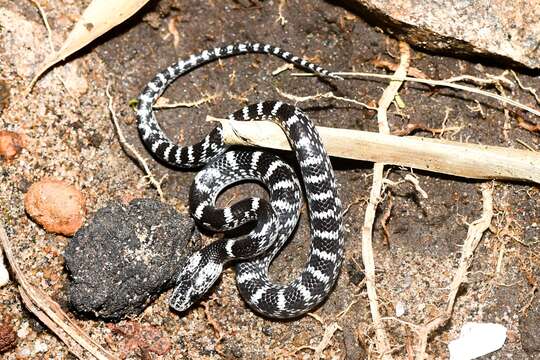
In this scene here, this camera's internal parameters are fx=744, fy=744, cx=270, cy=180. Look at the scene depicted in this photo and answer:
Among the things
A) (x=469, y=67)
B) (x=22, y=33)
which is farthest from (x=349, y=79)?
(x=22, y=33)

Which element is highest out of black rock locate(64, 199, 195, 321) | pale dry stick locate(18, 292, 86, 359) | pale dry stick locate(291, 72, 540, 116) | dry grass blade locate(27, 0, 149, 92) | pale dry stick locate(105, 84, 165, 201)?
dry grass blade locate(27, 0, 149, 92)

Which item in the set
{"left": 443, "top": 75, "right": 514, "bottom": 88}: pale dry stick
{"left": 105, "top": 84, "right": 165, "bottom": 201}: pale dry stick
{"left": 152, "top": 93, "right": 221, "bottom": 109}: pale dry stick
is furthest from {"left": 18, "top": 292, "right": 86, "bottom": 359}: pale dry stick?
{"left": 443, "top": 75, "right": 514, "bottom": 88}: pale dry stick

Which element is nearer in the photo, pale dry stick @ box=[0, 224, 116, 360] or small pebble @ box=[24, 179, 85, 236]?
pale dry stick @ box=[0, 224, 116, 360]

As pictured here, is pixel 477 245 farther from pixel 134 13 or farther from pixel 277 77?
pixel 134 13

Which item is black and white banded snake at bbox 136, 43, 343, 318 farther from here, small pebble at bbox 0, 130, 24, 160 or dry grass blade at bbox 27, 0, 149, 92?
small pebble at bbox 0, 130, 24, 160

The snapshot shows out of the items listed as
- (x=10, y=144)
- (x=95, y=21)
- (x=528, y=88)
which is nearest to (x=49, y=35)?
(x=95, y=21)

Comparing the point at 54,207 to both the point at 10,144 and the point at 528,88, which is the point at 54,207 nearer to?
the point at 10,144

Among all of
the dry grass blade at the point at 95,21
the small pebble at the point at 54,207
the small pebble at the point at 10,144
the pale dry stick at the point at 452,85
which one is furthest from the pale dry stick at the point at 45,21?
the pale dry stick at the point at 452,85

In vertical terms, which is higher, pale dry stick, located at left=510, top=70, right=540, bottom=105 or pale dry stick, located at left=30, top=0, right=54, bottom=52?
pale dry stick, located at left=30, top=0, right=54, bottom=52
